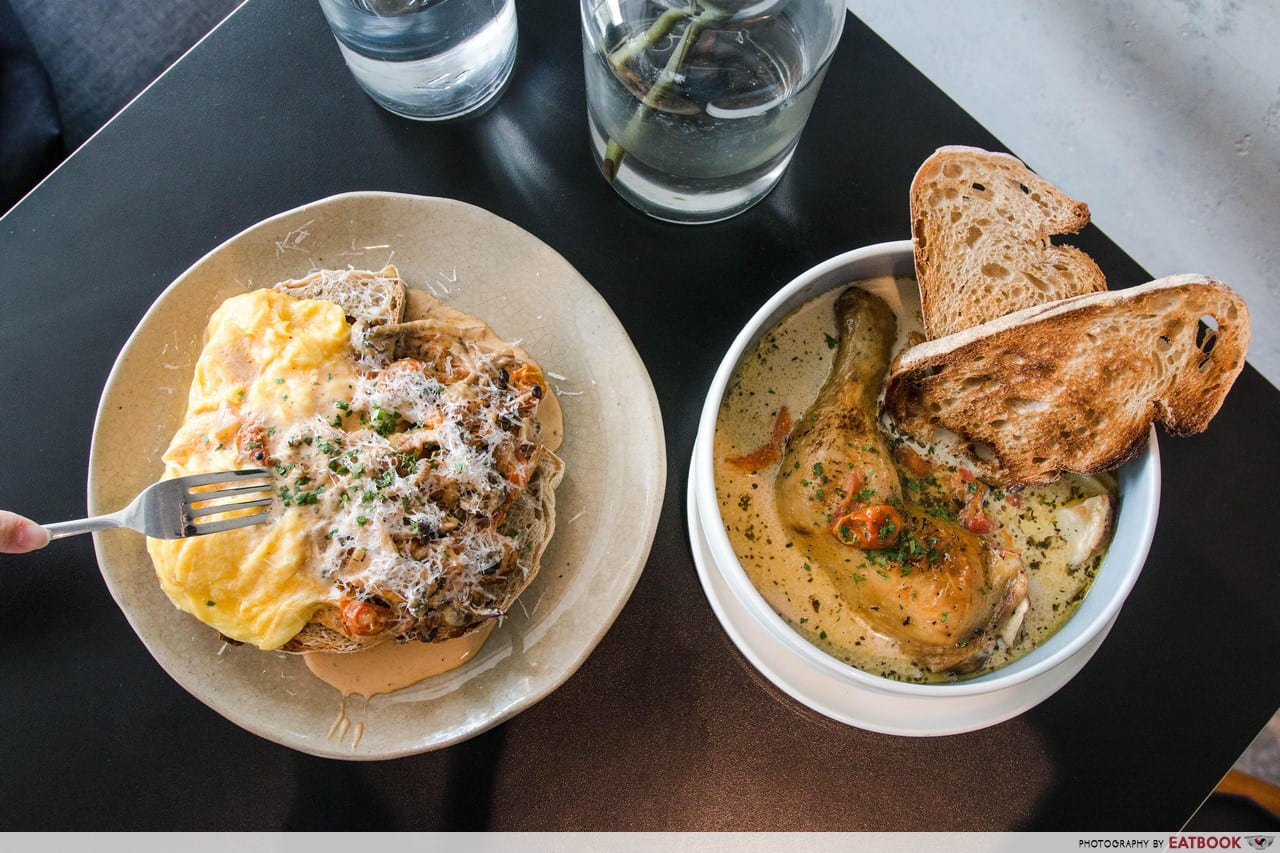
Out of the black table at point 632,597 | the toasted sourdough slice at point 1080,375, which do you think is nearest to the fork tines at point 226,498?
the black table at point 632,597

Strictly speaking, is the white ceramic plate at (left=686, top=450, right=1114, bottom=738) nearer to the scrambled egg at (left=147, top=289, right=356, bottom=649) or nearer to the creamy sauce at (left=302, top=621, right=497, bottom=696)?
the creamy sauce at (left=302, top=621, right=497, bottom=696)

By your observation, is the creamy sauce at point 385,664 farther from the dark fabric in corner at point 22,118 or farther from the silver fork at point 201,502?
the dark fabric in corner at point 22,118

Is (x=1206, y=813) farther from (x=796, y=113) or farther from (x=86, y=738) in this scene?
(x=86, y=738)

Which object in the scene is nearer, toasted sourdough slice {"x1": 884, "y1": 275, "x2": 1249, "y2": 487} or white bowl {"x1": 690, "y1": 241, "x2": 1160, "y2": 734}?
white bowl {"x1": 690, "y1": 241, "x2": 1160, "y2": 734}

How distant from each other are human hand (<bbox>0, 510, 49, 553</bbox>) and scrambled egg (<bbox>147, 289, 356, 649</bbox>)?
0.19 meters

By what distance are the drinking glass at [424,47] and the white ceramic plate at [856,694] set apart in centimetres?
100

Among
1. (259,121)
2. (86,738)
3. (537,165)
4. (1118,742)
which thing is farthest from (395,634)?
(1118,742)

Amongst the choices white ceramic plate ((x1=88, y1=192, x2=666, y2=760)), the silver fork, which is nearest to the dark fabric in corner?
white ceramic plate ((x1=88, y1=192, x2=666, y2=760))

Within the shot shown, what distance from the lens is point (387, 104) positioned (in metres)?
1.94

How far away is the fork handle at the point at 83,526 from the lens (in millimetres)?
1508

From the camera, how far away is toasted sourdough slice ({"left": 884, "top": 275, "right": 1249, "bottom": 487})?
1488mm

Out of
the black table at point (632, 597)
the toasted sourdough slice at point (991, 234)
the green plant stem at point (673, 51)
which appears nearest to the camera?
the green plant stem at point (673, 51)

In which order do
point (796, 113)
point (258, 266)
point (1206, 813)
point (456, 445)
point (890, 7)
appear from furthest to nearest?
point (890, 7) → point (1206, 813) → point (258, 266) → point (796, 113) → point (456, 445)

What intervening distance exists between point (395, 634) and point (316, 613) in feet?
0.46
